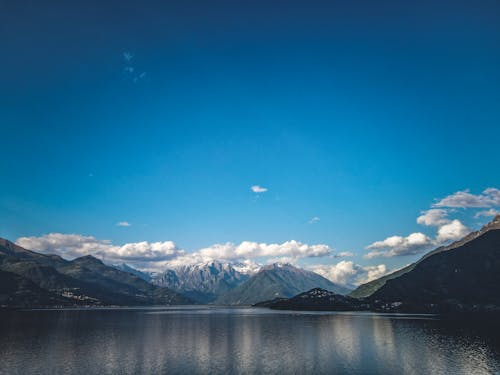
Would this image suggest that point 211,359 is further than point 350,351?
No

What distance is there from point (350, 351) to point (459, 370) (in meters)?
36.3

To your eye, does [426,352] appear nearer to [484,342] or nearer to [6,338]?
[484,342]

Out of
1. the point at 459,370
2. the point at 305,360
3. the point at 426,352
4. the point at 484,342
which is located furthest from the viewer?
the point at 484,342

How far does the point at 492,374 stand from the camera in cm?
8650

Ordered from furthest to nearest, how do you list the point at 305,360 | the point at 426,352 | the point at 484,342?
the point at 484,342, the point at 426,352, the point at 305,360

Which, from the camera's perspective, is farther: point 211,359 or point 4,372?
point 211,359

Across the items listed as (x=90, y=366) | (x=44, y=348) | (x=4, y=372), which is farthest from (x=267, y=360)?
(x=44, y=348)

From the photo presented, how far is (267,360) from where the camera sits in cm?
10744

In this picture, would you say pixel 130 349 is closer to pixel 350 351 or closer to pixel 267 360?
pixel 267 360

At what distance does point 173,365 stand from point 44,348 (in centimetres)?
5673

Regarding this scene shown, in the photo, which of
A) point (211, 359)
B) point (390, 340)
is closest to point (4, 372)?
point (211, 359)

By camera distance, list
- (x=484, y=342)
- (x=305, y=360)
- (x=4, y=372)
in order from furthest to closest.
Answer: (x=484, y=342)
(x=305, y=360)
(x=4, y=372)

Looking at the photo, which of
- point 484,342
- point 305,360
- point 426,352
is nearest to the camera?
point 305,360

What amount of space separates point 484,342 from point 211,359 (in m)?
110
